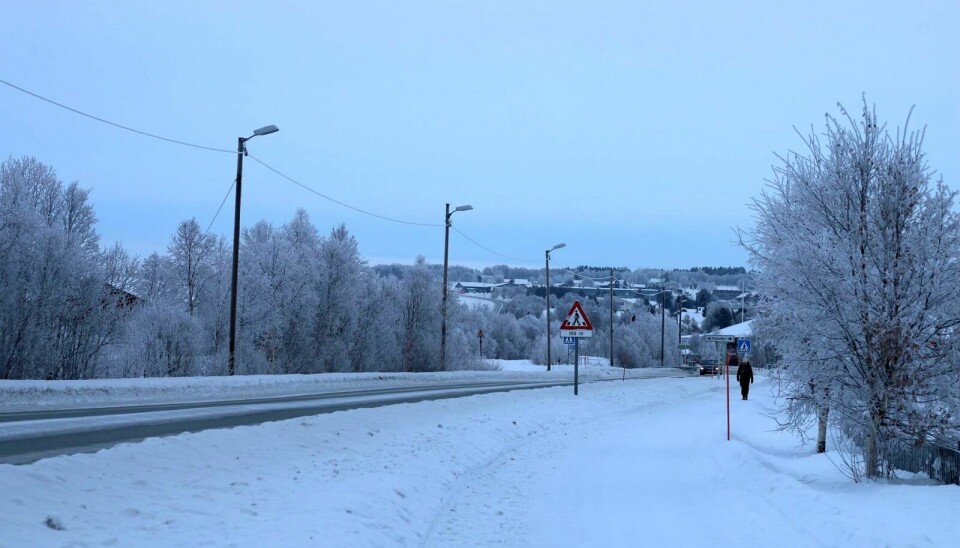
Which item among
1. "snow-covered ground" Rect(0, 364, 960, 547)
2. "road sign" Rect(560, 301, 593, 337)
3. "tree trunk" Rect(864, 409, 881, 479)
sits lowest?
"snow-covered ground" Rect(0, 364, 960, 547)

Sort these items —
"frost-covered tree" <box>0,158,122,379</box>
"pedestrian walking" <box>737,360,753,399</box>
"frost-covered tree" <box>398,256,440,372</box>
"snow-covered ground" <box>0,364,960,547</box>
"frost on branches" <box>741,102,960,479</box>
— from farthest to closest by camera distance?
"frost-covered tree" <box>398,256,440,372</box>, "pedestrian walking" <box>737,360,753,399</box>, "frost-covered tree" <box>0,158,122,379</box>, "frost on branches" <box>741,102,960,479</box>, "snow-covered ground" <box>0,364,960,547</box>

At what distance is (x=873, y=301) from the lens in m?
10.4

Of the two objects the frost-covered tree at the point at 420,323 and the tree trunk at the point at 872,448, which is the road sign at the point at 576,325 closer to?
Result: the tree trunk at the point at 872,448

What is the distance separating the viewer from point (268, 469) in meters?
10.1

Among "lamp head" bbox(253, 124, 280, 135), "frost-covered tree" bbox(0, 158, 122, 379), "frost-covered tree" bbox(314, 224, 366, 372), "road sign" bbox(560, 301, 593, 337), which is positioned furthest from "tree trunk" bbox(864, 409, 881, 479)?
"frost-covered tree" bbox(314, 224, 366, 372)

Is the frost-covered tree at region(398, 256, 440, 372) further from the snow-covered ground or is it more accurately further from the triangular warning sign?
the snow-covered ground

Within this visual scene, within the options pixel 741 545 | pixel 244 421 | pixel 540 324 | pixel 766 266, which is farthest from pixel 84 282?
pixel 540 324

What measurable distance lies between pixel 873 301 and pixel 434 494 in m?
6.21

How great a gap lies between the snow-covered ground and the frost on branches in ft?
3.04

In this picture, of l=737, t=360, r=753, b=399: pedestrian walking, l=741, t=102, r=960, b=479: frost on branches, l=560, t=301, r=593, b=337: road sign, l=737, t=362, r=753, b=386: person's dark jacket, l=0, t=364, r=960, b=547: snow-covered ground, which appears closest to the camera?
l=0, t=364, r=960, b=547: snow-covered ground

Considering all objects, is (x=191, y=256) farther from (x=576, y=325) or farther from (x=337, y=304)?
(x=576, y=325)

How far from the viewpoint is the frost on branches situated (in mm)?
10227

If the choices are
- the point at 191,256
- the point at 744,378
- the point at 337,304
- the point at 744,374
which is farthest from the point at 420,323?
the point at 744,378

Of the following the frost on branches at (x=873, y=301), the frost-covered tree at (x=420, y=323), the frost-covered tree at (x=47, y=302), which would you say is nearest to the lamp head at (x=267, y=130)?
the frost-covered tree at (x=47, y=302)
